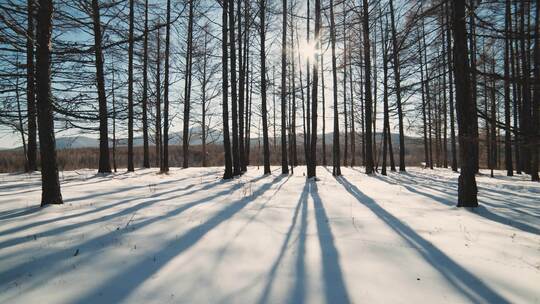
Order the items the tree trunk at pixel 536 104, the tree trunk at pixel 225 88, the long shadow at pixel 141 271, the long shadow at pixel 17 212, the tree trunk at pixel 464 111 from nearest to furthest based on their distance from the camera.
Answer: the long shadow at pixel 141 271 < the tree trunk at pixel 536 104 < the long shadow at pixel 17 212 < the tree trunk at pixel 464 111 < the tree trunk at pixel 225 88

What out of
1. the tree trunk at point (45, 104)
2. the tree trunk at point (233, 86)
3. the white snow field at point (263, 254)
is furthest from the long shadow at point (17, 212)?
the tree trunk at point (233, 86)

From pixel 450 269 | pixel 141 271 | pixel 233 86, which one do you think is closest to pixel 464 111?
pixel 450 269

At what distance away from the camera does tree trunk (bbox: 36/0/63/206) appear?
4953mm

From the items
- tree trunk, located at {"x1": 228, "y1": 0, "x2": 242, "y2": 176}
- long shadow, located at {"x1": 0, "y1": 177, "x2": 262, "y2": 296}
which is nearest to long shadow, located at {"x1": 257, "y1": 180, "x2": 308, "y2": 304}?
long shadow, located at {"x1": 0, "y1": 177, "x2": 262, "y2": 296}

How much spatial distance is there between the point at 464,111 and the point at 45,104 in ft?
24.2

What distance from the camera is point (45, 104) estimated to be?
4.94 m

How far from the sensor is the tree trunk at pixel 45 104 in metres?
4.95

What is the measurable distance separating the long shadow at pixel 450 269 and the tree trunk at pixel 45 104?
5.56 meters

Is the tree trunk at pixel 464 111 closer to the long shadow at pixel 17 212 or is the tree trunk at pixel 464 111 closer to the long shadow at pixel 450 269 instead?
the long shadow at pixel 450 269

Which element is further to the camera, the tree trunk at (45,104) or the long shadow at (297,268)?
the tree trunk at (45,104)

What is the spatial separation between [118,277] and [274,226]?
7.03ft

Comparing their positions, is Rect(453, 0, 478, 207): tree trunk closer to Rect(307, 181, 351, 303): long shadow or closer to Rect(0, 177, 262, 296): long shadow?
Rect(307, 181, 351, 303): long shadow

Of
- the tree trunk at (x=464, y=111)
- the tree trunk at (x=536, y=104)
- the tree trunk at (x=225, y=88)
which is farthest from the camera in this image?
the tree trunk at (x=225, y=88)

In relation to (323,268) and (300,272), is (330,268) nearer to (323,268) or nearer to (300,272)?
(323,268)
